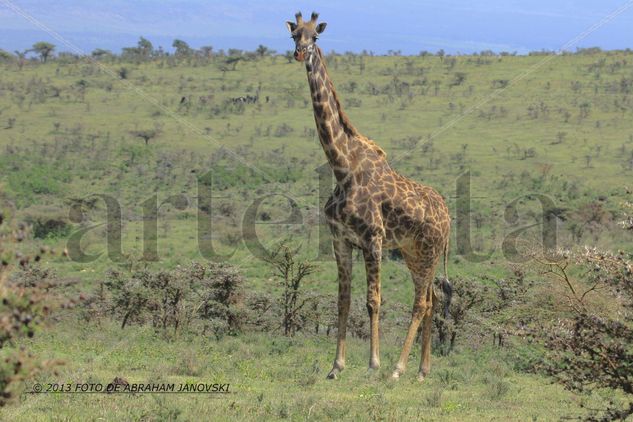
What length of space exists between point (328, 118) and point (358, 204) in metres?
1.04

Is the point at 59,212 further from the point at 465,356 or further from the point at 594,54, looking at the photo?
the point at 594,54

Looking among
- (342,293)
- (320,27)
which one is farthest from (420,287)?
(320,27)

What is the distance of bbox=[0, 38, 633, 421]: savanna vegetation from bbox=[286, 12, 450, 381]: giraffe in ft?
3.45

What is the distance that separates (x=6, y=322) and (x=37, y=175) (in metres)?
36.3

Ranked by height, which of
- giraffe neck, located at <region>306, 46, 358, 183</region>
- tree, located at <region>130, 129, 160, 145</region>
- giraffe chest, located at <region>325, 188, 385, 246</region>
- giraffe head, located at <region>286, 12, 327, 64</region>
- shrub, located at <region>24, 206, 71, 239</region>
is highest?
tree, located at <region>130, 129, 160, 145</region>

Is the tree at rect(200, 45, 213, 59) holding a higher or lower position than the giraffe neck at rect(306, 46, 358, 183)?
higher

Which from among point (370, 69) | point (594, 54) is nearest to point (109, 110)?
point (370, 69)

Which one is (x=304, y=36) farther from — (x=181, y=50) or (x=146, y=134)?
(x=181, y=50)

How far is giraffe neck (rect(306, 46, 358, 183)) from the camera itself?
10969mm

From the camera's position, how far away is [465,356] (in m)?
14.7

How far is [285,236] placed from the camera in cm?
2967

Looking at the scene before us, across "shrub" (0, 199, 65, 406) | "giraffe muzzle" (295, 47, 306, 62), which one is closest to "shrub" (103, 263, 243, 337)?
"giraffe muzzle" (295, 47, 306, 62)

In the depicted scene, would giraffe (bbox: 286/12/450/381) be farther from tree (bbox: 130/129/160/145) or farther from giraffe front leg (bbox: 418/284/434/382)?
tree (bbox: 130/129/160/145)

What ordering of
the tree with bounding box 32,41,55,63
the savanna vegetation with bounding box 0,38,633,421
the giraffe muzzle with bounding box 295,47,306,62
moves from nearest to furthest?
1. the savanna vegetation with bounding box 0,38,633,421
2. the giraffe muzzle with bounding box 295,47,306,62
3. the tree with bounding box 32,41,55,63
